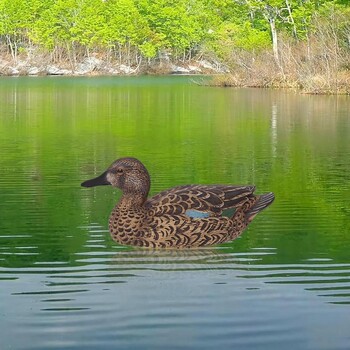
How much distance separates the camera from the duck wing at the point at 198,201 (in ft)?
26.9

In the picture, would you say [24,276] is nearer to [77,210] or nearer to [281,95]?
[77,210]

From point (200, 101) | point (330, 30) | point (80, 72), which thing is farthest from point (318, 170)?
point (80, 72)

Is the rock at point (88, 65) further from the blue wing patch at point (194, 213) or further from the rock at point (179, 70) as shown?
the blue wing patch at point (194, 213)

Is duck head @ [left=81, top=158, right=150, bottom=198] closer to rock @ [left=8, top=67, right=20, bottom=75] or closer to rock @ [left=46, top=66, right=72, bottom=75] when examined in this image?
rock @ [left=8, top=67, right=20, bottom=75]

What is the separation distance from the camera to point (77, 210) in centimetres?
1097

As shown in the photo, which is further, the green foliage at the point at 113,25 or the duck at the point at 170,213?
the green foliage at the point at 113,25

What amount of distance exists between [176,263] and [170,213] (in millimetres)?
479

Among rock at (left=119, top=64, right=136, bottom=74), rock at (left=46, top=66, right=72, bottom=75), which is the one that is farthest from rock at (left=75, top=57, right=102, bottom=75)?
rock at (left=119, top=64, right=136, bottom=74)

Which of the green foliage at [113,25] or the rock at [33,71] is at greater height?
the green foliage at [113,25]

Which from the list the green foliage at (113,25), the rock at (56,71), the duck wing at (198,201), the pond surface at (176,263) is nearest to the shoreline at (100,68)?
the rock at (56,71)

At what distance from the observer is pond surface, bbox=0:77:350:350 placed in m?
6.01

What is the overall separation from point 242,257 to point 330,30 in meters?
35.4

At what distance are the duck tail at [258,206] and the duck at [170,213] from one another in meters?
0.23

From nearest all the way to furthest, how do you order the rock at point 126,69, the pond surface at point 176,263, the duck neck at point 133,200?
the pond surface at point 176,263
the duck neck at point 133,200
the rock at point 126,69
